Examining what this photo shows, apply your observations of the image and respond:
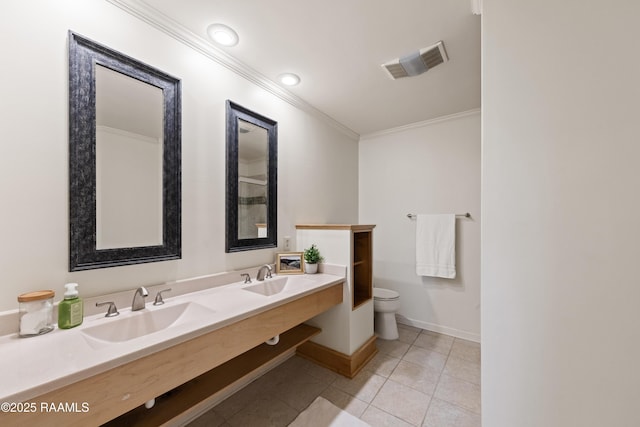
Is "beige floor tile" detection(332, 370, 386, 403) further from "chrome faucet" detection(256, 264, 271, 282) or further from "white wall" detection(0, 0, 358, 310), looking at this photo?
"white wall" detection(0, 0, 358, 310)

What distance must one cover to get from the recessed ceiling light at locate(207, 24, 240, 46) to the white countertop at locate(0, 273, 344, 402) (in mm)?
1622

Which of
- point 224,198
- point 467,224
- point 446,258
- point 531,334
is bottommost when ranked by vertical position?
point 446,258

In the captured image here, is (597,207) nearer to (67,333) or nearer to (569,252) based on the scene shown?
(569,252)

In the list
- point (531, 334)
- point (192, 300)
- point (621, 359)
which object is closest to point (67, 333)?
point (192, 300)

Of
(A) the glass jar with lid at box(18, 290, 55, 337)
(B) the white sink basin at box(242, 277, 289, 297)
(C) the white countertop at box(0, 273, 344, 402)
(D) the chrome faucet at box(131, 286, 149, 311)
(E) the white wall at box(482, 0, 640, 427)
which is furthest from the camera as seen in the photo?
(B) the white sink basin at box(242, 277, 289, 297)

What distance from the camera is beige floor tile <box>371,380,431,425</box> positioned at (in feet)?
5.03

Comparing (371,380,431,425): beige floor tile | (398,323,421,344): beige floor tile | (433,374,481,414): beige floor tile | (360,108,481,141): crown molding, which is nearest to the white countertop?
(371,380,431,425): beige floor tile

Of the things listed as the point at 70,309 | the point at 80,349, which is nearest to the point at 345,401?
the point at 80,349

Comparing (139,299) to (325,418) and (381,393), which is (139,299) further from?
(381,393)

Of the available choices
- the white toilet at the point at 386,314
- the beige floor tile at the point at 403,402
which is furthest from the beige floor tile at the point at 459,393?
the white toilet at the point at 386,314

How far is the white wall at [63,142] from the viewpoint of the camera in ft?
3.12

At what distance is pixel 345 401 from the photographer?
1.65 meters

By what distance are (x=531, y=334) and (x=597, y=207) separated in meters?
0.36

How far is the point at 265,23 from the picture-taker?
1.43 meters
